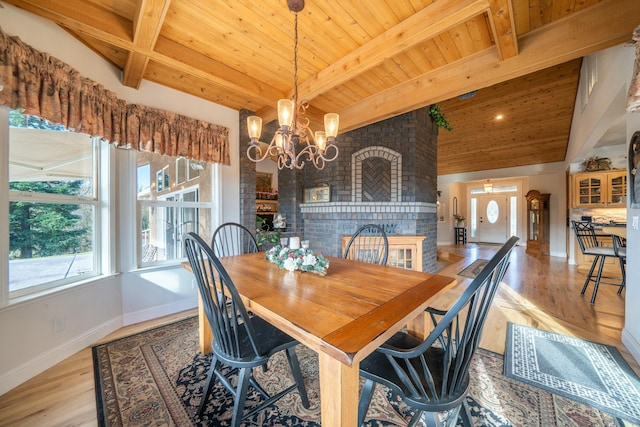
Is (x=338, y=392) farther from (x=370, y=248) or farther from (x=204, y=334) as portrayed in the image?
(x=370, y=248)

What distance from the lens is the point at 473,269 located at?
4.66 m

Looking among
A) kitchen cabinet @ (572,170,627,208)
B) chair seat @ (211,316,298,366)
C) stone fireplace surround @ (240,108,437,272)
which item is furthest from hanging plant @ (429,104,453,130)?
chair seat @ (211,316,298,366)

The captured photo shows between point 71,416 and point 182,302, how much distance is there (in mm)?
1438

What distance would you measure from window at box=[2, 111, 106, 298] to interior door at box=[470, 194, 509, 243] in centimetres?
990

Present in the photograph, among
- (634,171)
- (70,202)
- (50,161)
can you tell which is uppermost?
(50,161)

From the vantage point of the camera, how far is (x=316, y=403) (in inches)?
56.1

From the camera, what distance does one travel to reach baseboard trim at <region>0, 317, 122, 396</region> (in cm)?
155

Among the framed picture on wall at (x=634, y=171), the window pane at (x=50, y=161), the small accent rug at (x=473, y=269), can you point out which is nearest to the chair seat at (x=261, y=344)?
the window pane at (x=50, y=161)

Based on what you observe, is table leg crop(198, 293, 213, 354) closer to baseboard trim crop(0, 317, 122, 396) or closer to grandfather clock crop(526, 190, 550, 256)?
baseboard trim crop(0, 317, 122, 396)

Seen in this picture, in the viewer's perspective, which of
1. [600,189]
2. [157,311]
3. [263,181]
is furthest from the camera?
[263,181]

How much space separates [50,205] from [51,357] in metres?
1.13

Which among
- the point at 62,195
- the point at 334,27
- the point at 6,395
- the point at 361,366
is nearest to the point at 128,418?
the point at 6,395

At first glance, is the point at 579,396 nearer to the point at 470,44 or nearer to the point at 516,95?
the point at 470,44

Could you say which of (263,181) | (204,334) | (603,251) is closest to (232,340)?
(204,334)
